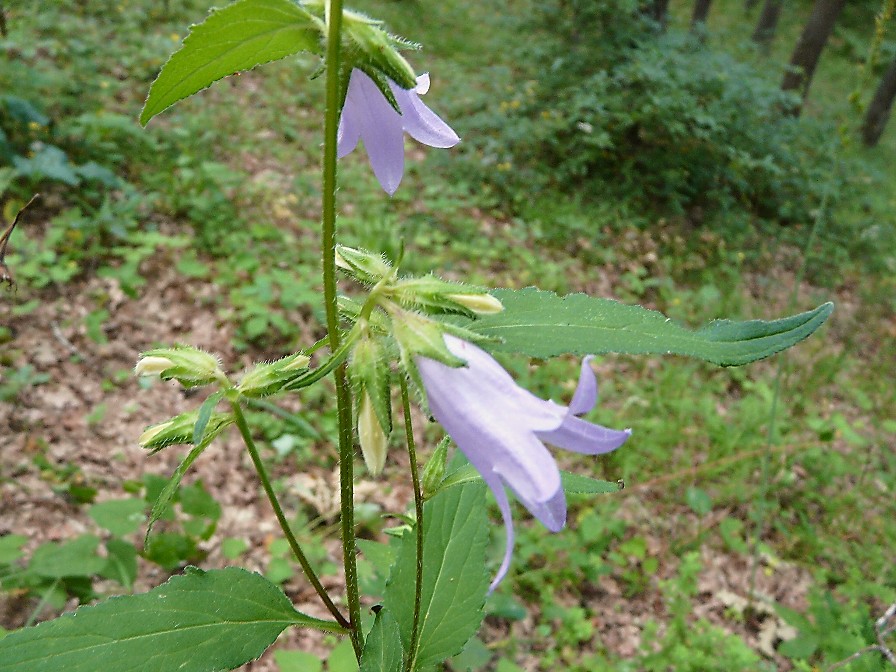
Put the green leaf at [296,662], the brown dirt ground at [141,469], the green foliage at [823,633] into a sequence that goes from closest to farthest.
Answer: the green leaf at [296,662] → the green foliage at [823,633] → the brown dirt ground at [141,469]

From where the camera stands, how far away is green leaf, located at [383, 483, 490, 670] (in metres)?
1.39

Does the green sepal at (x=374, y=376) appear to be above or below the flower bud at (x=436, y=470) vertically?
above

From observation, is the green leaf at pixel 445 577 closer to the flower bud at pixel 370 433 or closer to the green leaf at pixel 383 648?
the green leaf at pixel 383 648

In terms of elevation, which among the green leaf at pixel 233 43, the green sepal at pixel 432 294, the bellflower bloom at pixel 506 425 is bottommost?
the bellflower bloom at pixel 506 425

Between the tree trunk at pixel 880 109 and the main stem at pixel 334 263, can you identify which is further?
the tree trunk at pixel 880 109

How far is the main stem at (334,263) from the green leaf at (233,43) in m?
0.08

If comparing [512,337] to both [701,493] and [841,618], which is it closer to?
[841,618]

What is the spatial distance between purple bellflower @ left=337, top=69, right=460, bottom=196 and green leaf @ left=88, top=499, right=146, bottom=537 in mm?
2086

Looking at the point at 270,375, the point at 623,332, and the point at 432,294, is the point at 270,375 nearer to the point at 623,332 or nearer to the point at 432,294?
the point at 432,294

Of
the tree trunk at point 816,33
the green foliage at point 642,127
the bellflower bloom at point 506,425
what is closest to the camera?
the bellflower bloom at point 506,425

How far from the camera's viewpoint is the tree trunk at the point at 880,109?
41.1 ft

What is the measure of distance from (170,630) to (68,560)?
1.72 m

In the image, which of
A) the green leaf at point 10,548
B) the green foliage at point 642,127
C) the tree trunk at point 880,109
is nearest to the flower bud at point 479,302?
the green leaf at point 10,548

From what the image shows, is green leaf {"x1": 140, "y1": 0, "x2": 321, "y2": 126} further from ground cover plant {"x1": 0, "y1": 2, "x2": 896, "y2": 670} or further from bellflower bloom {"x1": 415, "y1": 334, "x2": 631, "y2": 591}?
bellflower bloom {"x1": 415, "y1": 334, "x2": 631, "y2": 591}
